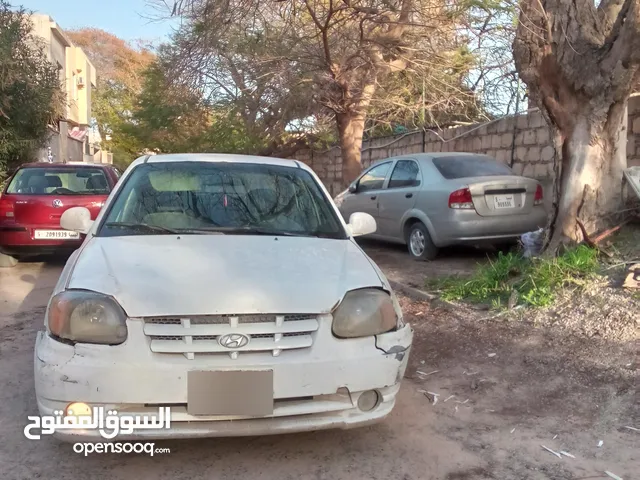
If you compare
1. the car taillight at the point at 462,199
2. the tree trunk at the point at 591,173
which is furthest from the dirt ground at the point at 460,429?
the car taillight at the point at 462,199

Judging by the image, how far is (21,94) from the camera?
529 inches

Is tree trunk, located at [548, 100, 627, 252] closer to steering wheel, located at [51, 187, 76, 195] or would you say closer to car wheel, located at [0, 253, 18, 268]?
steering wheel, located at [51, 187, 76, 195]

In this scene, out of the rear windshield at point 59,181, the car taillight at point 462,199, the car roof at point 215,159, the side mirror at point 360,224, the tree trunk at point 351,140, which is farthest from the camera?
the tree trunk at point 351,140

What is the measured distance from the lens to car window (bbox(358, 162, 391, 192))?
380 inches

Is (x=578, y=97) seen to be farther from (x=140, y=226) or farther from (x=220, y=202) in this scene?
(x=140, y=226)

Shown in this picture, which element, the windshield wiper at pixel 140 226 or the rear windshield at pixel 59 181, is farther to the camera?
the rear windshield at pixel 59 181

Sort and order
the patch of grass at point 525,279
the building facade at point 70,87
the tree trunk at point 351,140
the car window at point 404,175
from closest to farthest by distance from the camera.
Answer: the patch of grass at point 525,279
the car window at point 404,175
the tree trunk at point 351,140
the building facade at point 70,87

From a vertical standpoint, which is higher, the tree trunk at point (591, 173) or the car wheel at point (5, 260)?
the tree trunk at point (591, 173)

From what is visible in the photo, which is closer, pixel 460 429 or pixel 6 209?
pixel 460 429

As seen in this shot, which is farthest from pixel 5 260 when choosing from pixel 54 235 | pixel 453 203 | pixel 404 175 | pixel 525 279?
pixel 525 279

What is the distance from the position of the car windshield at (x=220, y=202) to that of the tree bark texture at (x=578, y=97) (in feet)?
9.61

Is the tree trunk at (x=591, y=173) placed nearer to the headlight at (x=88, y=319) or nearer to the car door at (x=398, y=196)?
the car door at (x=398, y=196)

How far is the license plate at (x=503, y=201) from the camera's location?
7.78m

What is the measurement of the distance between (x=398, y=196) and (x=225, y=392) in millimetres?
6532
